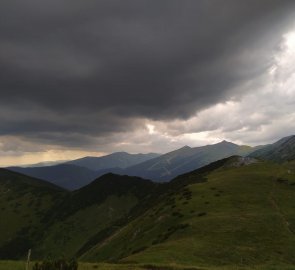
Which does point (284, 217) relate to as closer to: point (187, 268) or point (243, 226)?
point (243, 226)

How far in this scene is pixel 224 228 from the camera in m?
66.2

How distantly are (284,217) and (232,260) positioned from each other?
28.9 m

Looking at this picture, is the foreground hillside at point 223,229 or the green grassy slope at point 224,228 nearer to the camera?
the foreground hillside at point 223,229

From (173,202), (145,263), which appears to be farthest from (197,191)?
(145,263)

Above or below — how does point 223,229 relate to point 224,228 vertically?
below

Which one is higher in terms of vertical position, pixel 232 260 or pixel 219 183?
pixel 219 183

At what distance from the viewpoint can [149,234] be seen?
278 feet

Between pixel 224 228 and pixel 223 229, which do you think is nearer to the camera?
pixel 223 229

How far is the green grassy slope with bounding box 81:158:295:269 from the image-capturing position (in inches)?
2051

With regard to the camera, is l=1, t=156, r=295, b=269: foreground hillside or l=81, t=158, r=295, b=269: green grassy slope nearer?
l=1, t=156, r=295, b=269: foreground hillside

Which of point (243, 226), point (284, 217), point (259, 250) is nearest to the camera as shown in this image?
point (259, 250)

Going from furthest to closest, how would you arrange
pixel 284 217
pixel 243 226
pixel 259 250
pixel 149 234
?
pixel 149 234
pixel 284 217
pixel 243 226
pixel 259 250

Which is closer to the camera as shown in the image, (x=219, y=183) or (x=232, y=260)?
(x=232, y=260)

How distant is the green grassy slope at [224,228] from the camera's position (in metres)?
52.1
